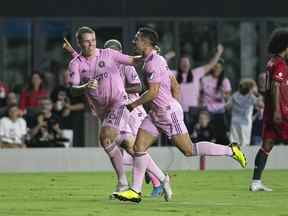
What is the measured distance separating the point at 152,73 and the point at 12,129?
997 cm

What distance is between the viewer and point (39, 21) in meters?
28.3

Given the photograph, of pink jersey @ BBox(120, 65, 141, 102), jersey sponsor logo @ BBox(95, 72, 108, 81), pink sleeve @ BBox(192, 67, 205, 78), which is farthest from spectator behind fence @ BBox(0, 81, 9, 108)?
jersey sponsor logo @ BBox(95, 72, 108, 81)

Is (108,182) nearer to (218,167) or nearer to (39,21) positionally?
(218,167)

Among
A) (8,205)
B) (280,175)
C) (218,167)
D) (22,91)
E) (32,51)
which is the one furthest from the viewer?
(32,51)

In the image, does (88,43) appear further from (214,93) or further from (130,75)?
(214,93)

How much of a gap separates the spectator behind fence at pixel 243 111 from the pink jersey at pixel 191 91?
75cm

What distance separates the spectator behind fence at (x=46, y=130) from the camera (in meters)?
24.0

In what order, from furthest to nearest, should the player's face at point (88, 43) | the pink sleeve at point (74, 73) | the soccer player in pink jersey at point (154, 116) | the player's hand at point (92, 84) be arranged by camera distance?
the pink sleeve at point (74, 73) < the player's face at point (88, 43) < the player's hand at point (92, 84) < the soccer player in pink jersey at point (154, 116)

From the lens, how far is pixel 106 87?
Answer: 1521 cm

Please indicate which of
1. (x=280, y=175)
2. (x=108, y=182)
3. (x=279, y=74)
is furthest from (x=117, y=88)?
(x=280, y=175)

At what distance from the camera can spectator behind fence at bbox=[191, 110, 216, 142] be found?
23812 mm

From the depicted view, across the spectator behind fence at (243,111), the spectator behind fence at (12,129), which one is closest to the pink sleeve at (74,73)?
the spectator behind fence at (12,129)

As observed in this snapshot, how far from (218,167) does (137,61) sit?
8.70m

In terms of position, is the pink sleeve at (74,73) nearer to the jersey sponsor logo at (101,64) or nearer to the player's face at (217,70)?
the jersey sponsor logo at (101,64)
